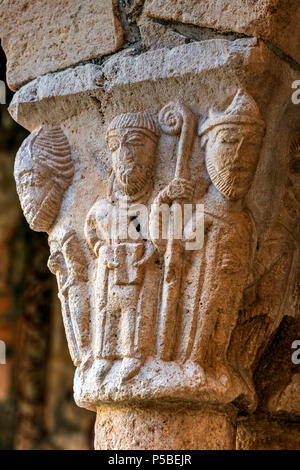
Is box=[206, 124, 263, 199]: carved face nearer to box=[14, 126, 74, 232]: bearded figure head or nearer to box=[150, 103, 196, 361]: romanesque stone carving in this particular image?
box=[150, 103, 196, 361]: romanesque stone carving

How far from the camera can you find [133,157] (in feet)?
7.40

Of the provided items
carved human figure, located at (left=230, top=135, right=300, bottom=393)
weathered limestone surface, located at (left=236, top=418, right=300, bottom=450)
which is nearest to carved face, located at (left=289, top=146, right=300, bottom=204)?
carved human figure, located at (left=230, top=135, right=300, bottom=393)

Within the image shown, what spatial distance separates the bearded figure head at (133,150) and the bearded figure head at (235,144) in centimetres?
17

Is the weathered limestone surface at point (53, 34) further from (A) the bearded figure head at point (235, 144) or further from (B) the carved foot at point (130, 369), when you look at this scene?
(B) the carved foot at point (130, 369)

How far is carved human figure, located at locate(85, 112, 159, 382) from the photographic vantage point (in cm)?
223

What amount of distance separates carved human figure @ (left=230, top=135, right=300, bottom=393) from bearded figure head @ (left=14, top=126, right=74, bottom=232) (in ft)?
1.90

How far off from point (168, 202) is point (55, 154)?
0.40 m

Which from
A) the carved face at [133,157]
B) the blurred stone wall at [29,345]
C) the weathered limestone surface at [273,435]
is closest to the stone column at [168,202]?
the carved face at [133,157]

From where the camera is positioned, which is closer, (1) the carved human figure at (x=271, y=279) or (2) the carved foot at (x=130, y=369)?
(2) the carved foot at (x=130, y=369)

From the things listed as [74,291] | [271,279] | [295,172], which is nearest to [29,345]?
[74,291]

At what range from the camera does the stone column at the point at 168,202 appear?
2.20m

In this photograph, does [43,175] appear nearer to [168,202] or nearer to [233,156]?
[168,202]
